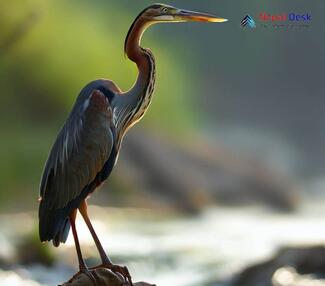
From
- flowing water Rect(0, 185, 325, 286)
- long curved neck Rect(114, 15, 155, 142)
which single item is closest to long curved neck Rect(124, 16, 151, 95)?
long curved neck Rect(114, 15, 155, 142)

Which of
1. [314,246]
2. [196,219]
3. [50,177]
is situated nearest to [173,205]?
[196,219]

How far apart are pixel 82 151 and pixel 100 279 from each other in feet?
0.99

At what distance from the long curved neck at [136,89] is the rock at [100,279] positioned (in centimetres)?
32

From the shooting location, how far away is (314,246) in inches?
126

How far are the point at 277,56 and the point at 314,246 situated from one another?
1762 millimetres

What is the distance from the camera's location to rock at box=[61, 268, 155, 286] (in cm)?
186

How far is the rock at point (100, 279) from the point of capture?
6.11 feet

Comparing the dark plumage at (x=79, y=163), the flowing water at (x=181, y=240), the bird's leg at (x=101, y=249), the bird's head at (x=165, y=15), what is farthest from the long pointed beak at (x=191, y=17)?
the flowing water at (x=181, y=240)

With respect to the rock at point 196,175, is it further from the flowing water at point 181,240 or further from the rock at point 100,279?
the rock at point 100,279

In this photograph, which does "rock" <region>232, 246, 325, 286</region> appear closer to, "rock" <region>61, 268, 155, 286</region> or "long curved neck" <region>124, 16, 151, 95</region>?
"rock" <region>61, 268, 155, 286</region>

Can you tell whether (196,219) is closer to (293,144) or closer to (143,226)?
(143,226)

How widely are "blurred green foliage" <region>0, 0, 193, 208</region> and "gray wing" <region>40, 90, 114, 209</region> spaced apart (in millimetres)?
2280

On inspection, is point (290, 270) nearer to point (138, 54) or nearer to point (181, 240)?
point (181, 240)

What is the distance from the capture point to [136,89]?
6.29 ft
